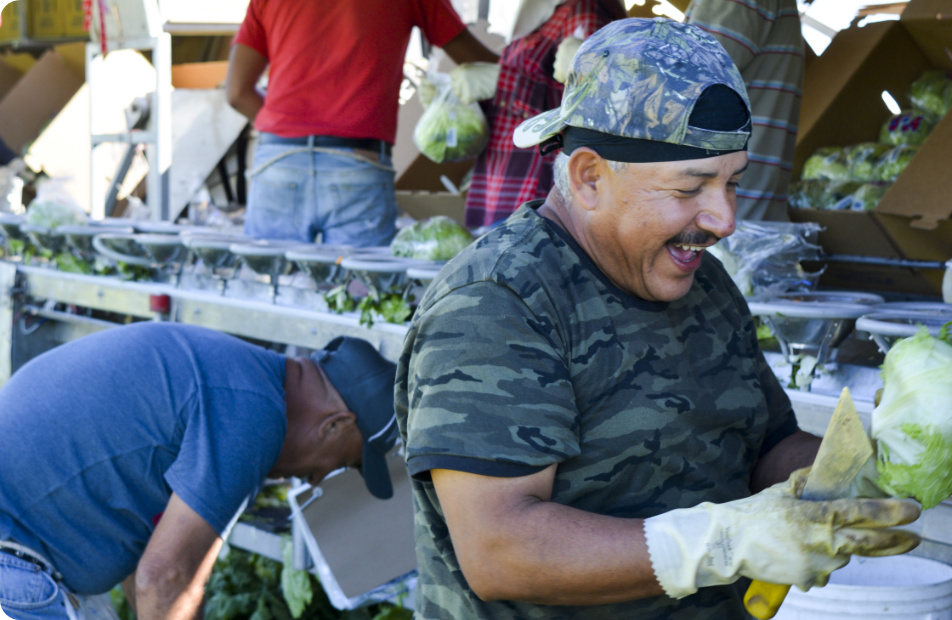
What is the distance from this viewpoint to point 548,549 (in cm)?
106

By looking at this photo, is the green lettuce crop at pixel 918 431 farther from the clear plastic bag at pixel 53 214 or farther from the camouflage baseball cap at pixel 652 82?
the clear plastic bag at pixel 53 214

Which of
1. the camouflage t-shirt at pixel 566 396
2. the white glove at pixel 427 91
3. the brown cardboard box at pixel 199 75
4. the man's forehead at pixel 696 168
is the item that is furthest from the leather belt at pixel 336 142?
the brown cardboard box at pixel 199 75

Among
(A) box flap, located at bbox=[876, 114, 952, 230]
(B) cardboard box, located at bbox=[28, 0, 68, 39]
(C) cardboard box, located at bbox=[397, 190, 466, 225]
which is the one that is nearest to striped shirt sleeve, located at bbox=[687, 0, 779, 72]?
(A) box flap, located at bbox=[876, 114, 952, 230]

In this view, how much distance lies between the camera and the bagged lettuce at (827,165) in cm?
366

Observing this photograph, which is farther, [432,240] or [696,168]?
[432,240]

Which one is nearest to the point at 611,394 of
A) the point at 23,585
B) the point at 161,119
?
the point at 23,585

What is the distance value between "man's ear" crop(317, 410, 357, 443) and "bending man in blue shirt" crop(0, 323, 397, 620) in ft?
0.60

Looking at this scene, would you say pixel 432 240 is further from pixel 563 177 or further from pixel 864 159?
pixel 864 159

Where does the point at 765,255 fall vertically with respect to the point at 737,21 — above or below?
below

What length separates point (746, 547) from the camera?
3.45 ft

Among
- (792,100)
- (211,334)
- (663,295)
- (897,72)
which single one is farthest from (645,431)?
(897,72)

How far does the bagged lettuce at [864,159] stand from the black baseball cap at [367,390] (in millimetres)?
2323

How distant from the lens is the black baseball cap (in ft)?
7.55

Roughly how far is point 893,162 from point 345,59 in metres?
2.31
